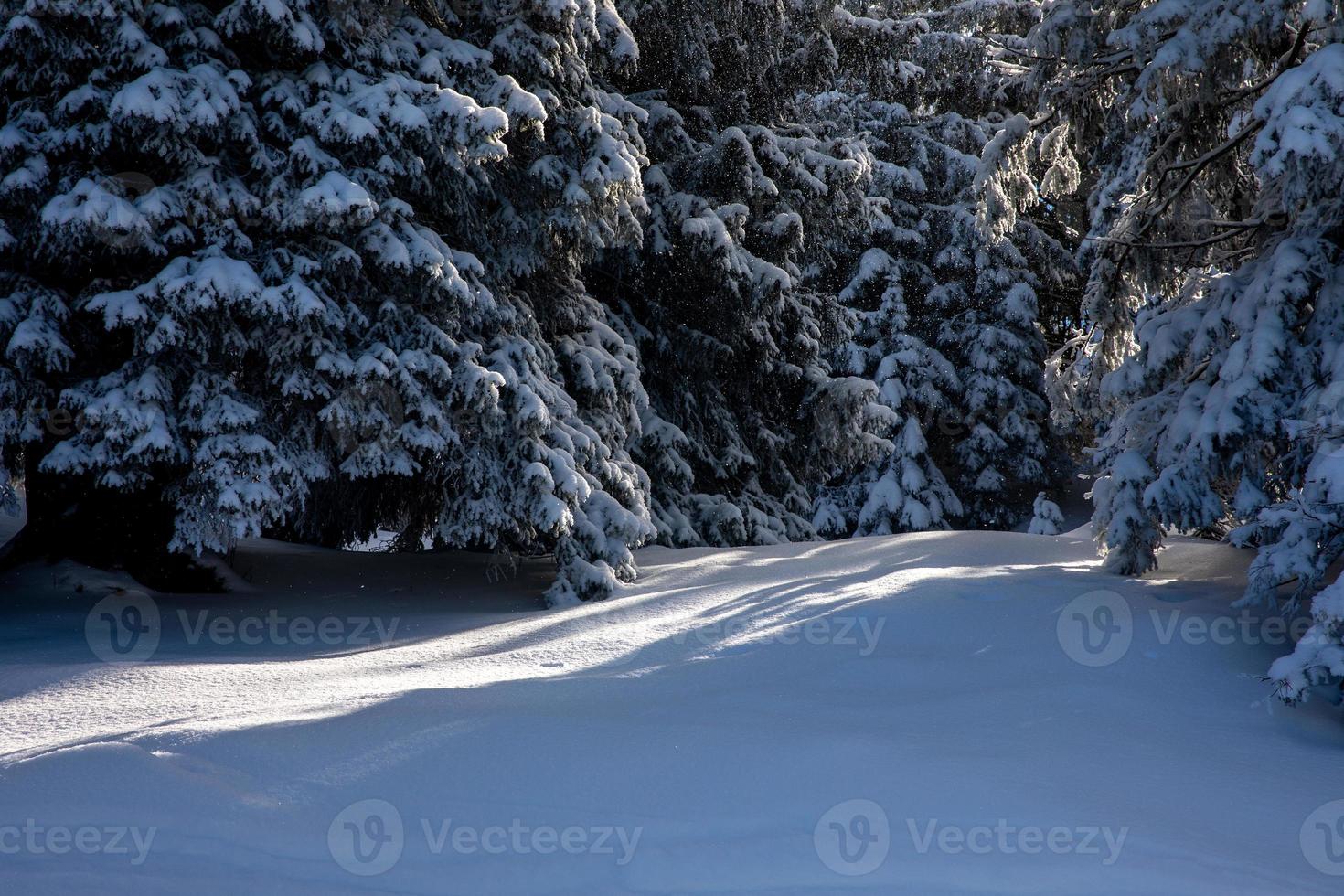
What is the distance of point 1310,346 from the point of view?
6117 mm

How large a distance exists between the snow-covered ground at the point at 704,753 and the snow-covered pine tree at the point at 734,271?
4983 mm

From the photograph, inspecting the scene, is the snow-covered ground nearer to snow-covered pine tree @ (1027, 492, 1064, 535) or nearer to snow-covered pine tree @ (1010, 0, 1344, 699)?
snow-covered pine tree @ (1010, 0, 1344, 699)

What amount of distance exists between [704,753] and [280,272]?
4.82 metres

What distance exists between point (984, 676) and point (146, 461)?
17.2ft

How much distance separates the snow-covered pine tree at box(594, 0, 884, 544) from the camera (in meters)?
11.3

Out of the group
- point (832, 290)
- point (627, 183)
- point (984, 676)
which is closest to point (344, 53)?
point (627, 183)

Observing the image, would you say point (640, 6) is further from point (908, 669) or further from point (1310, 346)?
point (908, 669)

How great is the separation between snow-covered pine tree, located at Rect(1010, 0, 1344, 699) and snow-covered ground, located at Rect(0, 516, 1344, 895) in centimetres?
67

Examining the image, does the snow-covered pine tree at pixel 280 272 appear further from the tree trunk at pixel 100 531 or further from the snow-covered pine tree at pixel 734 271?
the snow-covered pine tree at pixel 734 271

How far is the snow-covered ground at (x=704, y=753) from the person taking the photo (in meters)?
3.27

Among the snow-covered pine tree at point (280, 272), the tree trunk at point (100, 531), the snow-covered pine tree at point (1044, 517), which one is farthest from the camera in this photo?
the snow-covered pine tree at point (1044, 517)

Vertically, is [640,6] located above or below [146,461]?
above

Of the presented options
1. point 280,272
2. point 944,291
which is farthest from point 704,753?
point 944,291

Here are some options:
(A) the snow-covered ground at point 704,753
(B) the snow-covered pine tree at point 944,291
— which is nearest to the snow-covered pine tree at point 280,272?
(A) the snow-covered ground at point 704,753
